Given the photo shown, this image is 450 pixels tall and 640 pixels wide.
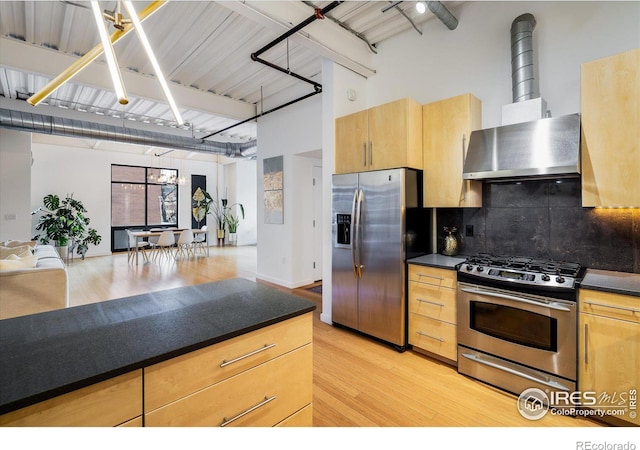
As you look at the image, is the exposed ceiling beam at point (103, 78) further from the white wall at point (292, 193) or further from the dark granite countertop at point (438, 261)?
the dark granite countertop at point (438, 261)

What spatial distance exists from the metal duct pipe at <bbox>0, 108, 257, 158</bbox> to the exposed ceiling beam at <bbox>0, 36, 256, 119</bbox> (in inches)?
61.5

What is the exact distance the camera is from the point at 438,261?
9.29 feet

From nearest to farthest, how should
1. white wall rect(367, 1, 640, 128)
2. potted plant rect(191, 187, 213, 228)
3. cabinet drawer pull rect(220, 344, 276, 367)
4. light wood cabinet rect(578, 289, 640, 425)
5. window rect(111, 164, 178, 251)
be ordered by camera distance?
cabinet drawer pull rect(220, 344, 276, 367) < light wood cabinet rect(578, 289, 640, 425) < white wall rect(367, 1, 640, 128) < window rect(111, 164, 178, 251) < potted plant rect(191, 187, 213, 228)

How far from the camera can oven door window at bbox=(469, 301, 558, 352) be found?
Result: 2.09 meters

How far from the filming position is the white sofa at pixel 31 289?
10.1 feet

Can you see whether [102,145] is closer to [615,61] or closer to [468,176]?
[468,176]

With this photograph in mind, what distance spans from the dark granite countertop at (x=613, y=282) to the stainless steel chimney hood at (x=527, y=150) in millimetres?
755

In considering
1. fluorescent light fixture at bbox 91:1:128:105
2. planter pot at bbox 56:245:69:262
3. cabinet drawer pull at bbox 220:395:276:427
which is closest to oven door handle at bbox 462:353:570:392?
cabinet drawer pull at bbox 220:395:276:427

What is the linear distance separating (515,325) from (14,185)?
29.8 feet

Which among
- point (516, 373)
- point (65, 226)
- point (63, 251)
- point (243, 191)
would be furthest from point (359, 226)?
point (243, 191)

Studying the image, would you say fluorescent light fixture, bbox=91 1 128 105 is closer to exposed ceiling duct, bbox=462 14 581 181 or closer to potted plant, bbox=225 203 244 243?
exposed ceiling duct, bbox=462 14 581 181

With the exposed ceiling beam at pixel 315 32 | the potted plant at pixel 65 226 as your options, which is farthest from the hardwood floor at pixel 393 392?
the potted plant at pixel 65 226

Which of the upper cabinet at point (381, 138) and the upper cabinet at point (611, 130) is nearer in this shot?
the upper cabinet at point (611, 130)

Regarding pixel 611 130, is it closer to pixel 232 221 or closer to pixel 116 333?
pixel 116 333
